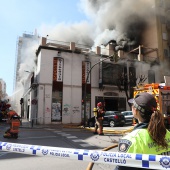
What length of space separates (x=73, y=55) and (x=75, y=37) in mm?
10640

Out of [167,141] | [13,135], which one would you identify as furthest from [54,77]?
[167,141]

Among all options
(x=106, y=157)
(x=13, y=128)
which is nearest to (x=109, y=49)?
(x=13, y=128)

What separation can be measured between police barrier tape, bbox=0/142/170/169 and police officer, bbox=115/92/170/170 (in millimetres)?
49

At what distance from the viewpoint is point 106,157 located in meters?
2.09

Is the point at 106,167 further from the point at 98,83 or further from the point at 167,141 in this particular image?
the point at 98,83

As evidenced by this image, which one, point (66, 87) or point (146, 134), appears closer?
point (146, 134)

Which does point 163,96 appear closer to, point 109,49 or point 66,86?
point 66,86

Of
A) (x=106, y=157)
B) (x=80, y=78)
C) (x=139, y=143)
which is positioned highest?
(x=80, y=78)

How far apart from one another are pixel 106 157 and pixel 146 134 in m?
0.59

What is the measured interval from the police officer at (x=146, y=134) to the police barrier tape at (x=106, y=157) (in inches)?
1.9

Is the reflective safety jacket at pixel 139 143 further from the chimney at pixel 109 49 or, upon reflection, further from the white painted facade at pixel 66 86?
the chimney at pixel 109 49

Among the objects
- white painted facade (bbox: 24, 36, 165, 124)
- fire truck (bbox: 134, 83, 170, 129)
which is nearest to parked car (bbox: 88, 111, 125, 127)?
white painted facade (bbox: 24, 36, 165, 124)

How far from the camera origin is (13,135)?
33.3ft

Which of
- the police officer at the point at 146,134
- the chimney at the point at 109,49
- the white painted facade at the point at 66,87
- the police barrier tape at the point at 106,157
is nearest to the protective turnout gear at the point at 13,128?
the police barrier tape at the point at 106,157
